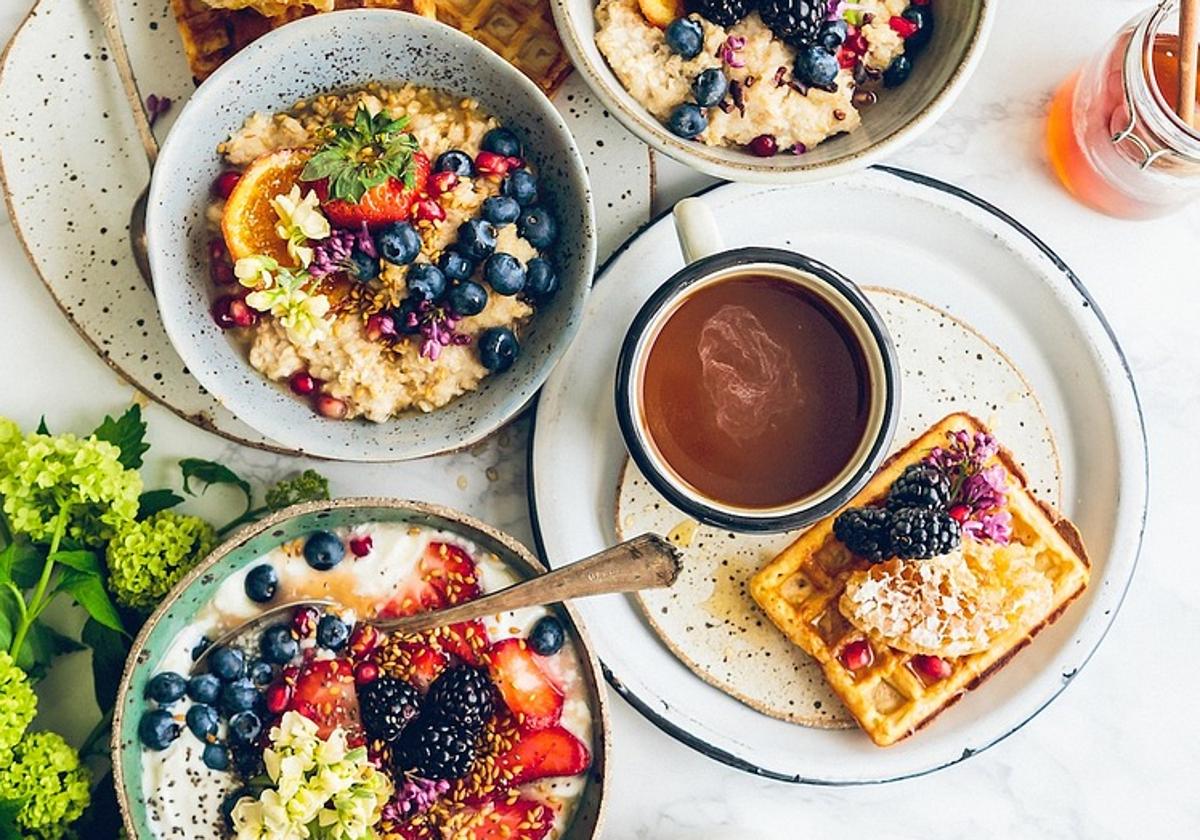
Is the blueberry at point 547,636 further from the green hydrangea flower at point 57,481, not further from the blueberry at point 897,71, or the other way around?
the blueberry at point 897,71

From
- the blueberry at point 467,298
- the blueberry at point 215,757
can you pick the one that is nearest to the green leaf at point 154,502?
the blueberry at point 215,757

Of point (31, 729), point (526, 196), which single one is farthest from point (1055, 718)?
point (31, 729)

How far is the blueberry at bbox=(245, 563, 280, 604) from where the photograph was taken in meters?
1.98

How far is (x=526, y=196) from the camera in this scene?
6.47ft

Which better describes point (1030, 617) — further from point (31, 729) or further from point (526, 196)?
point (31, 729)

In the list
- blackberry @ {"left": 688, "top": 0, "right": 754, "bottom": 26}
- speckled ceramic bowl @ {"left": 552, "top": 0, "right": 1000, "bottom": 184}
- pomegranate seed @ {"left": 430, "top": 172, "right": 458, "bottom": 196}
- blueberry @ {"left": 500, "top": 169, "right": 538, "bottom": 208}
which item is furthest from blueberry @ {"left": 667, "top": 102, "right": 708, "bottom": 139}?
pomegranate seed @ {"left": 430, "top": 172, "right": 458, "bottom": 196}

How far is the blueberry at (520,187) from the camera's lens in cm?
197

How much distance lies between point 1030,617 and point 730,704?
1.72 feet

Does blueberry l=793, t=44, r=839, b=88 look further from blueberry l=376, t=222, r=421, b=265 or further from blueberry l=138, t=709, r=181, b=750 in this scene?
blueberry l=138, t=709, r=181, b=750

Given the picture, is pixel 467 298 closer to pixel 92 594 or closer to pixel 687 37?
pixel 687 37

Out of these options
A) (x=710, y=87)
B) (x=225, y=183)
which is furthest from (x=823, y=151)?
(x=225, y=183)

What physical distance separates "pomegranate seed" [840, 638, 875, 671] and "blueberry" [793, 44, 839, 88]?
91cm

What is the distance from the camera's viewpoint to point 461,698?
6.29ft

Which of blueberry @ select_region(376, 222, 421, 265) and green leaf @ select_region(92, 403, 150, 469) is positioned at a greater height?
blueberry @ select_region(376, 222, 421, 265)
